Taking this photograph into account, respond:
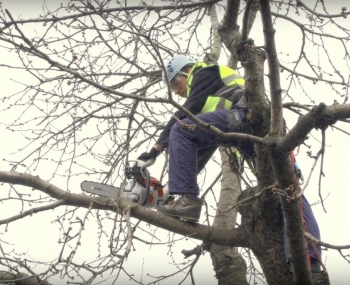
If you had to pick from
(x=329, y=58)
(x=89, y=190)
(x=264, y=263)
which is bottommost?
(x=264, y=263)

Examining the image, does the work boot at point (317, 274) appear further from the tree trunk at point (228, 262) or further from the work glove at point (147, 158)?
the work glove at point (147, 158)

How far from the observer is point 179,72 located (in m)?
4.19

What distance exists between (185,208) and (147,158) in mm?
610

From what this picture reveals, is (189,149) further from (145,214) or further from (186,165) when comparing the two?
(145,214)

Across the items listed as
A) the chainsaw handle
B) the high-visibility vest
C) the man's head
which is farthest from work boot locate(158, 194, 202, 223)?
the man's head

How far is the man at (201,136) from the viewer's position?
3377mm

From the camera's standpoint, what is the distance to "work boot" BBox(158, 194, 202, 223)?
3357 mm

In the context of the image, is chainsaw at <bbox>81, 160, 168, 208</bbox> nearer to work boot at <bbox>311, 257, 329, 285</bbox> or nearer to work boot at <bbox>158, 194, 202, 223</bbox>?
work boot at <bbox>158, 194, 202, 223</bbox>

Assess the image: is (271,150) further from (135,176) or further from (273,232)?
(135,176)

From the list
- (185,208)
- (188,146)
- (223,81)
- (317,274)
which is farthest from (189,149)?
(317,274)

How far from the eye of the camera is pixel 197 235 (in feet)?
11.0

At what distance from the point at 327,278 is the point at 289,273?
0.92 feet

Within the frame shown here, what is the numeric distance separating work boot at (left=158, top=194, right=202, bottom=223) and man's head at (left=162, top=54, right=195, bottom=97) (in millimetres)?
1144

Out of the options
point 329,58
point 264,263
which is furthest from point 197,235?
point 329,58
